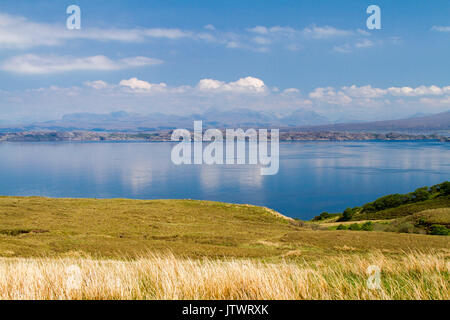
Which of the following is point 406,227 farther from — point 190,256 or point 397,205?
point 397,205

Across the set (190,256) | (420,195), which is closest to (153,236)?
(190,256)

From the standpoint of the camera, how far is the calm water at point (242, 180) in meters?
74.9

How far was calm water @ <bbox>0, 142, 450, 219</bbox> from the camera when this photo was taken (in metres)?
74.9

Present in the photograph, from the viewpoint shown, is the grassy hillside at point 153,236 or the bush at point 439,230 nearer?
the grassy hillside at point 153,236

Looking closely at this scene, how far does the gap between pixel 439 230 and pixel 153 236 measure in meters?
17.8

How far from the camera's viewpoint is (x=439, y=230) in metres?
21.8

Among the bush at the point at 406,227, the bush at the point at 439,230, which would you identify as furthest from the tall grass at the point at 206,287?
the bush at the point at 406,227

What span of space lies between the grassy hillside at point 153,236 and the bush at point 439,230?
16.0 feet

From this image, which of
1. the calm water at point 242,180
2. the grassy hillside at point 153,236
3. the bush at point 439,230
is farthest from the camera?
the calm water at point 242,180

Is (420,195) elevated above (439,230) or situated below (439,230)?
below

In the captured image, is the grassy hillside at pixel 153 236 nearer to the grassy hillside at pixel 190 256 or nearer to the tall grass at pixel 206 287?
the grassy hillside at pixel 190 256

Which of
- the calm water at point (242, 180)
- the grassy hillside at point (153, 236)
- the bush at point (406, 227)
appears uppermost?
the grassy hillside at point (153, 236)

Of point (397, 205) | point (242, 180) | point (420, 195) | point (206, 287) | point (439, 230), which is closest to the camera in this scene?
point (206, 287)
